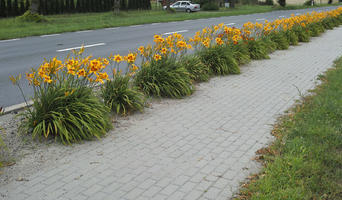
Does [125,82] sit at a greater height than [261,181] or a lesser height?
greater

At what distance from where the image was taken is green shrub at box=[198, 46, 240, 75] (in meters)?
9.29

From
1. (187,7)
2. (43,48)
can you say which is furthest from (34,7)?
(187,7)

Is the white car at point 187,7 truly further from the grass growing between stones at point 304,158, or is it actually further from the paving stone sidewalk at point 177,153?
the grass growing between stones at point 304,158

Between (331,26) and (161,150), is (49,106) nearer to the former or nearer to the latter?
(161,150)

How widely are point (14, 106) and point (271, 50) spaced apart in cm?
881

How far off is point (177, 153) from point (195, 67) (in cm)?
389

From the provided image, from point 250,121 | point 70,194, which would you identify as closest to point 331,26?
point 250,121

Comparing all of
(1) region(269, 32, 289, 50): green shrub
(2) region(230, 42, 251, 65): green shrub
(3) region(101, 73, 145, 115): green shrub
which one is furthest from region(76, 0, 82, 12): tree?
(3) region(101, 73, 145, 115): green shrub

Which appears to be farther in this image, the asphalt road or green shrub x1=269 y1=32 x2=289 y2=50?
green shrub x1=269 y1=32 x2=289 y2=50

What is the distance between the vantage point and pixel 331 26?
21484mm

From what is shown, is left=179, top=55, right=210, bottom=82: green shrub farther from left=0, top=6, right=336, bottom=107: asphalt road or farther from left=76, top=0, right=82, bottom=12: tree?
left=76, top=0, right=82, bottom=12: tree

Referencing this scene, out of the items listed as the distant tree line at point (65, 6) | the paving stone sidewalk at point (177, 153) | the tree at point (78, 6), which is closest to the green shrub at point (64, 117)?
the paving stone sidewalk at point (177, 153)

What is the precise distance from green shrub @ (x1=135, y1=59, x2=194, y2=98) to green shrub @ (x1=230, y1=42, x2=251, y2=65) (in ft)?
10.3

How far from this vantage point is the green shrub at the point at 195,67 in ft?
27.7
